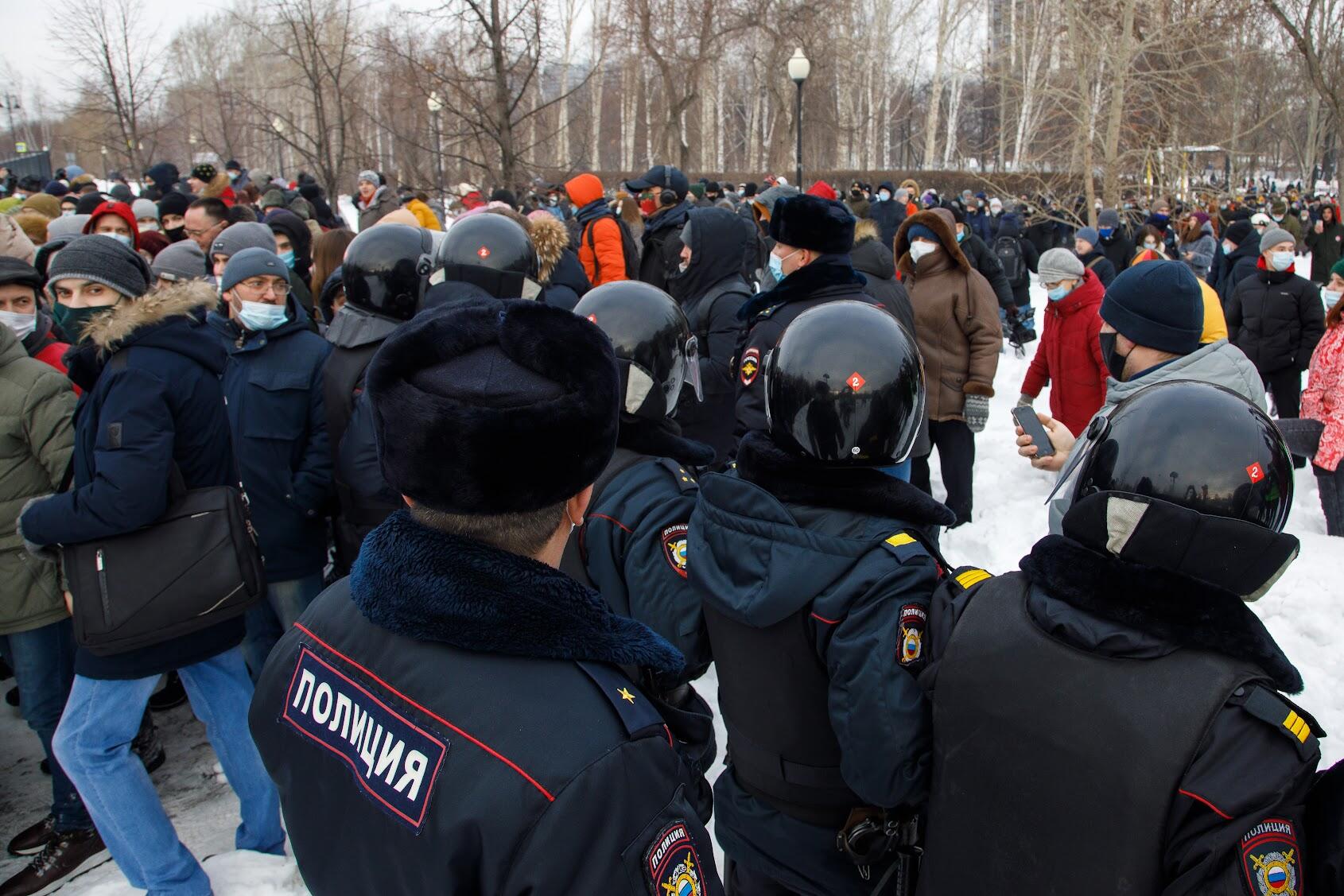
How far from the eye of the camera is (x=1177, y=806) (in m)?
1.55

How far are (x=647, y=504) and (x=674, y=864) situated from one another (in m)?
1.42

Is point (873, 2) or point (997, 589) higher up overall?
point (873, 2)

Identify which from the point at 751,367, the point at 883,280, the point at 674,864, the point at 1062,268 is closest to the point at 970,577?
the point at 674,864

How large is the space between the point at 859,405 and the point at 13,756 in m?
Result: 4.34

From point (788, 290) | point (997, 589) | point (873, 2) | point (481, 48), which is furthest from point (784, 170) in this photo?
point (997, 589)

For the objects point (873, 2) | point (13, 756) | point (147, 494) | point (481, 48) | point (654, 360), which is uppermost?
point (873, 2)

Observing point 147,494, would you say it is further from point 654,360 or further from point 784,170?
point 784,170

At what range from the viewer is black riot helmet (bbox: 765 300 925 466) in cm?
214

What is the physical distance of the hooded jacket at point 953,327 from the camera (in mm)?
5840

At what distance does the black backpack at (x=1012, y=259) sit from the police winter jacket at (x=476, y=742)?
13331 millimetres

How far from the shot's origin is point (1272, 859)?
1.49m

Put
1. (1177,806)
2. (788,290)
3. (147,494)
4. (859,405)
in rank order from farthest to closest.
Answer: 1. (788,290)
2. (147,494)
3. (859,405)
4. (1177,806)

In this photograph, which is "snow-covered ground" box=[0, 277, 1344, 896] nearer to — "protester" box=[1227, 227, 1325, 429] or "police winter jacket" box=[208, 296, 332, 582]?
"police winter jacket" box=[208, 296, 332, 582]

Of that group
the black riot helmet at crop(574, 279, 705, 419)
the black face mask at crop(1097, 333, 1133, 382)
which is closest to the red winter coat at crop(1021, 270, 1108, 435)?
the black face mask at crop(1097, 333, 1133, 382)
